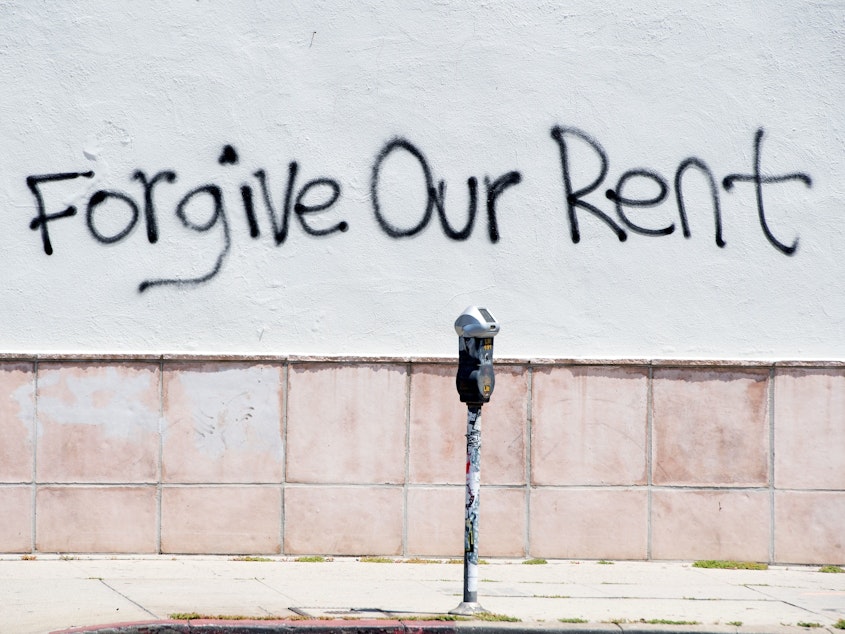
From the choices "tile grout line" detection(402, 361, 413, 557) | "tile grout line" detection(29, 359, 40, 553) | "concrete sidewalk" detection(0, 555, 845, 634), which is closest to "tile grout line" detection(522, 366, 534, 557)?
"concrete sidewalk" detection(0, 555, 845, 634)

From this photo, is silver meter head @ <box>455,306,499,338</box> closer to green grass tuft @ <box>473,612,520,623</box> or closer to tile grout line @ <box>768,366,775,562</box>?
green grass tuft @ <box>473,612,520,623</box>

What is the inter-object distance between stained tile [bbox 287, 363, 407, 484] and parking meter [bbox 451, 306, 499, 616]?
180cm

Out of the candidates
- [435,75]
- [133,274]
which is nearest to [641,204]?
[435,75]

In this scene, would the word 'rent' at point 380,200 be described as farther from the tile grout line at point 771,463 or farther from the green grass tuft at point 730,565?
the green grass tuft at point 730,565

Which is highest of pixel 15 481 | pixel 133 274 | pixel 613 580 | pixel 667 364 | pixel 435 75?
pixel 435 75

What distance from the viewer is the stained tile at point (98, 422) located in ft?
28.5

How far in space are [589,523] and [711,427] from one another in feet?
3.50

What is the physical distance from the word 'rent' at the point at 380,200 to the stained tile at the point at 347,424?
0.95 meters

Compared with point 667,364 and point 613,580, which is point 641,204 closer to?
point 667,364

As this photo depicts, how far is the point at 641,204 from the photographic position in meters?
9.07

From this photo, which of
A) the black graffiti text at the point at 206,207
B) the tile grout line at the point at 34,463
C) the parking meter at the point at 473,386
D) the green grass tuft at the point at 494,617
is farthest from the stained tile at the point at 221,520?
the green grass tuft at the point at 494,617

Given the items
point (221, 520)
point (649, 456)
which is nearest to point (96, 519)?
point (221, 520)

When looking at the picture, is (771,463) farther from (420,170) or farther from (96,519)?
(96,519)

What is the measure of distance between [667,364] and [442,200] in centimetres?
189
